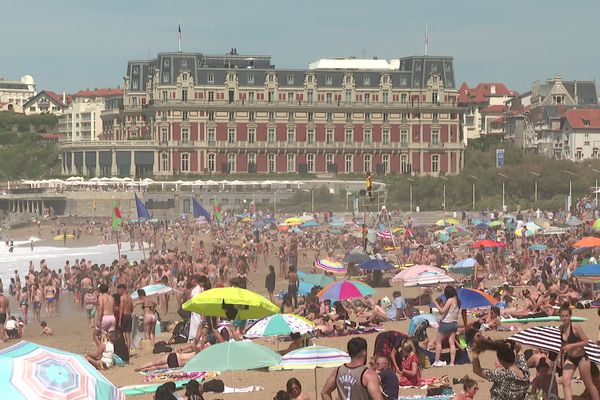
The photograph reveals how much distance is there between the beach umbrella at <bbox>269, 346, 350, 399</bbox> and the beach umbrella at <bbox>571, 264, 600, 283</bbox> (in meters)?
9.71

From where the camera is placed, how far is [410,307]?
21328 millimetres

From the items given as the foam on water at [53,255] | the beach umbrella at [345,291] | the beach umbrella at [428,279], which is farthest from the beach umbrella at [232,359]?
the foam on water at [53,255]

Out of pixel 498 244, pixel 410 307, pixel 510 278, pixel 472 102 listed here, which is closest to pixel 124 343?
pixel 410 307

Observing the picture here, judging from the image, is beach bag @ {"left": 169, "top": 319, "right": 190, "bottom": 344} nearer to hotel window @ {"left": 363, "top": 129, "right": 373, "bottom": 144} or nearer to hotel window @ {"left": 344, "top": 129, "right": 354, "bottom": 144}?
hotel window @ {"left": 344, "top": 129, "right": 354, "bottom": 144}

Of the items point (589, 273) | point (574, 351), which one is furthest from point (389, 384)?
point (589, 273)

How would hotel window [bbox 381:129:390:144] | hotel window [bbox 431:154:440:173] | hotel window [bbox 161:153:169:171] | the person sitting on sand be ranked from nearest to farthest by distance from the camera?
1. the person sitting on sand
2. hotel window [bbox 161:153:169:171]
3. hotel window [bbox 431:154:440:173]
4. hotel window [bbox 381:129:390:144]

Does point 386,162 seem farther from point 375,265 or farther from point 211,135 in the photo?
point 375,265

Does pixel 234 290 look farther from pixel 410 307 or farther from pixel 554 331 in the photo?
pixel 410 307

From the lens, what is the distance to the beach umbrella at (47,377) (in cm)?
923

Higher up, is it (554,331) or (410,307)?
(554,331)

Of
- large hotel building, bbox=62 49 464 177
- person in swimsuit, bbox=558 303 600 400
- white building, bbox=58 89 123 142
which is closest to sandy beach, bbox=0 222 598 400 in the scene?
person in swimsuit, bbox=558 303 600 400

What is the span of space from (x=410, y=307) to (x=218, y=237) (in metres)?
34.8

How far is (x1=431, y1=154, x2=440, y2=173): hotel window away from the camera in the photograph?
3575 inches

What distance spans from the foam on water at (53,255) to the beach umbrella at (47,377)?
116 feet
